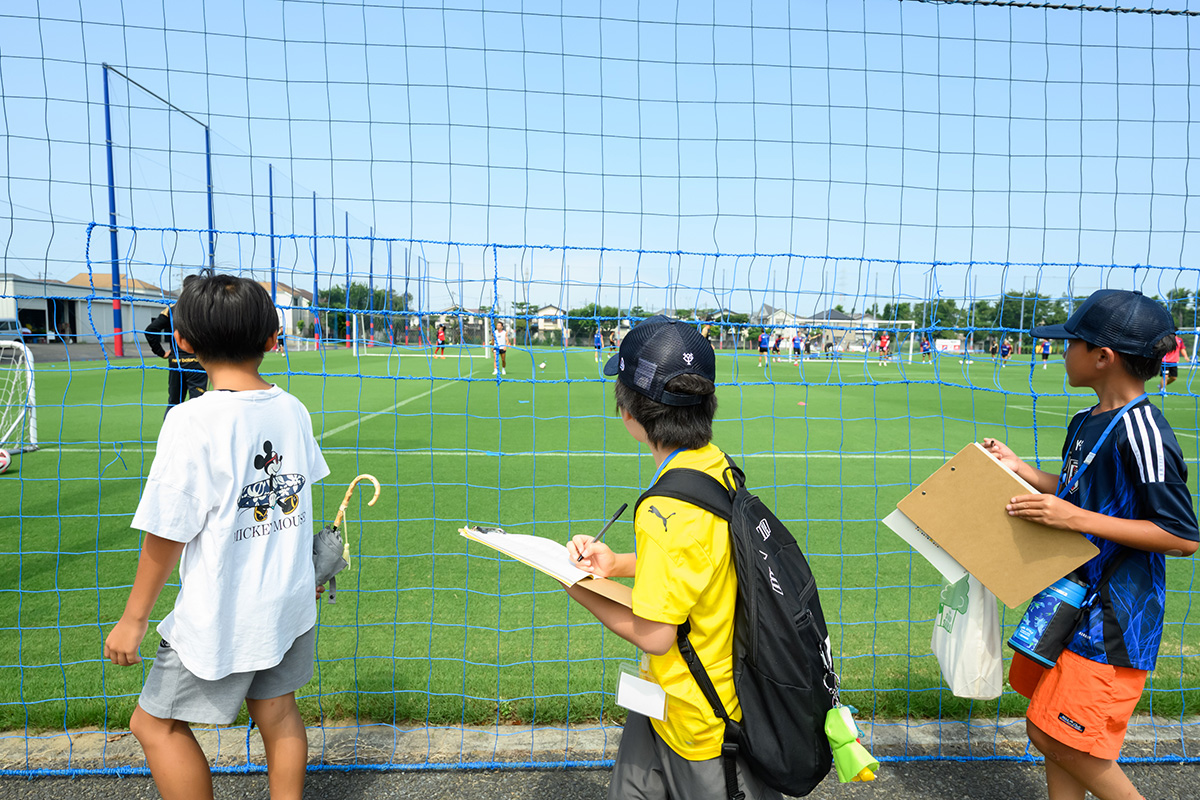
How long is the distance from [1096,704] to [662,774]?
3.83 feet

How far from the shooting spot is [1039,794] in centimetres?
251

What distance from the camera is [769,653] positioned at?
151 cm

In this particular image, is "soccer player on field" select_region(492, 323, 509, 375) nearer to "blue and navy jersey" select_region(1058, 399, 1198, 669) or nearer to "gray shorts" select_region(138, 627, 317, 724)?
"gray shorts" select_region(138, 627, 317, 724)

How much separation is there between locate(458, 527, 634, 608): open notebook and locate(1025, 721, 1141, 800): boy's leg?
4.56 ft

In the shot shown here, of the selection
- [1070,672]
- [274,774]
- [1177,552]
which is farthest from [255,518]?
[1177,552]

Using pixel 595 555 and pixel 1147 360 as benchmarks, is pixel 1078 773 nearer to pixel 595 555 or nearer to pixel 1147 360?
pixel 1147 360

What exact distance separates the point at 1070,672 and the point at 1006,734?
119 cm

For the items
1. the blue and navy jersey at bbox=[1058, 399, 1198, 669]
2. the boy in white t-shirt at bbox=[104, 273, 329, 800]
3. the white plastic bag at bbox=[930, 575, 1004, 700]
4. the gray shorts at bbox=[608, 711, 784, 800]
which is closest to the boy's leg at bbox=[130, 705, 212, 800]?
the boy in white t-shirt at bbox=[104, 273, 329, 800]

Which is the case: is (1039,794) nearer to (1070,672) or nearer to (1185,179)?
(1070,672)

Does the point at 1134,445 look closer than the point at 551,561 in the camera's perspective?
No

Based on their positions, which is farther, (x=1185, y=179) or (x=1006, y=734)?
→ (x=1185, y=179)

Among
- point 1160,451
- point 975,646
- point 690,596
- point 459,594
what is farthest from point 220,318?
point 459,594

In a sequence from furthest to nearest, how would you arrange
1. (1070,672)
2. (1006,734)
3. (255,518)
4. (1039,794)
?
(1006,734) < (1039,794) < (1070,672) < (255,518)

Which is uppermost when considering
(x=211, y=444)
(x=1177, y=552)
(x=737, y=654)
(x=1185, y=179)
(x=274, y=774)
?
(x=1185, y=179)
